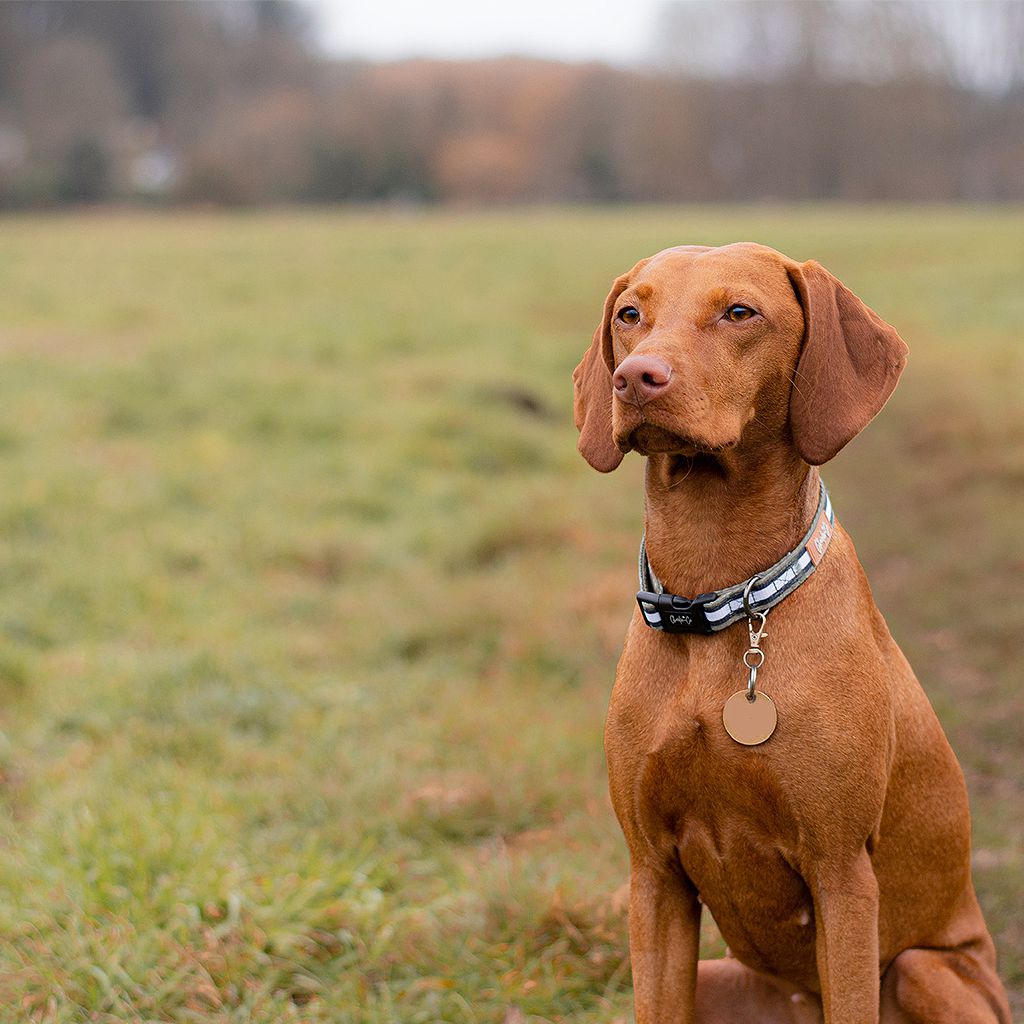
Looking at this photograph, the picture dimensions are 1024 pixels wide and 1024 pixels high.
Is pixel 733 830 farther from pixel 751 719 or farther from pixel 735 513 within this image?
pixel 735 513

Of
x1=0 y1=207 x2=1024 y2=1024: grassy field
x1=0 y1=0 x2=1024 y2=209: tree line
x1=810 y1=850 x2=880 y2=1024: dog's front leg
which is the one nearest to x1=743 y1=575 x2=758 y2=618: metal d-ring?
x1=810 y1=850 x2=880 y2=1024: dog's front leg

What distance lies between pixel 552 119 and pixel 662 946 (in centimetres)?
7308

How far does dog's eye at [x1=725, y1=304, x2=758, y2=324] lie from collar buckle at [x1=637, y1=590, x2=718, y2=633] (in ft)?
1.67

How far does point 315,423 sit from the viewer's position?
952 centimetres


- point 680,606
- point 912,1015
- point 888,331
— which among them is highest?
point 888,331

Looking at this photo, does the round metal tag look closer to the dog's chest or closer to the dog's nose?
the dog's chest

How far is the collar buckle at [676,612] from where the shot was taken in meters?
2.38

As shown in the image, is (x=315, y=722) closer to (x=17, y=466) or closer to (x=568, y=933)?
(x=568, y=933)

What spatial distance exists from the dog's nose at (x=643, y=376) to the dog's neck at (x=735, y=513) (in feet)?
0.98

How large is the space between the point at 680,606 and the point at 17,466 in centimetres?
617

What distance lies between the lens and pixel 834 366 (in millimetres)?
2357

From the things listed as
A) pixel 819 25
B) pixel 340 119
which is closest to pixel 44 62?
pixel 340 119

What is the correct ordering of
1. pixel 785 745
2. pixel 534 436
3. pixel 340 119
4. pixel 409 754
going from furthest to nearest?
pixel 340 119 < pixel 534 436 < pixel 409 754 < pixel 785 745

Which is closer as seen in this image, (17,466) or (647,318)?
(647,318)
